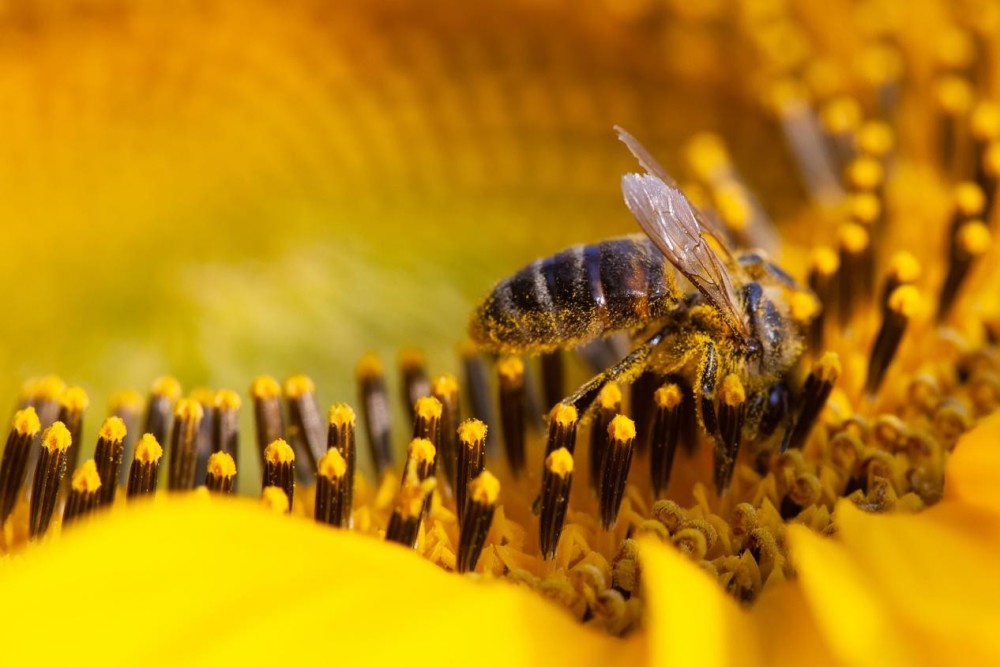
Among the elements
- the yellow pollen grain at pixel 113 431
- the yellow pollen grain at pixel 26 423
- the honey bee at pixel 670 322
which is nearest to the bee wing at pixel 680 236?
the honey bee at pixel 670 322

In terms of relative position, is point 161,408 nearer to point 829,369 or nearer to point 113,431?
point 113,431

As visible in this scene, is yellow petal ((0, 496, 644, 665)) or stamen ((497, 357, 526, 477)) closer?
yellow petal ((0, 496, 644, 665))

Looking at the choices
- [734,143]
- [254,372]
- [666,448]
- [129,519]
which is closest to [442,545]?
[666,448]

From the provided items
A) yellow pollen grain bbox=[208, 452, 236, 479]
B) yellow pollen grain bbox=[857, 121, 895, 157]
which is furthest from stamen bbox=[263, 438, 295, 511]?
yellow pollen grain bbox=[857, 121, 895, 157]

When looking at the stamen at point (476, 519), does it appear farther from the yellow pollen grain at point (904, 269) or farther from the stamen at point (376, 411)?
the yellow pollen grain at point (904, 269)

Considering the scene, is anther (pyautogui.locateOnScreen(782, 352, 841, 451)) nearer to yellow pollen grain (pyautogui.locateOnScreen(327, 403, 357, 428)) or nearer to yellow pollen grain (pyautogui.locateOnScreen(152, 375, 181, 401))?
yellow pollen grain (pyautogui.locateOnScreen(327, 403, 357, 428))

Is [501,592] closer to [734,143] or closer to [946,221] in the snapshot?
[946,221]

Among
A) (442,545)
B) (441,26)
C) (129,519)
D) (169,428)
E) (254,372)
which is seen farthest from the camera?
(441,26)
